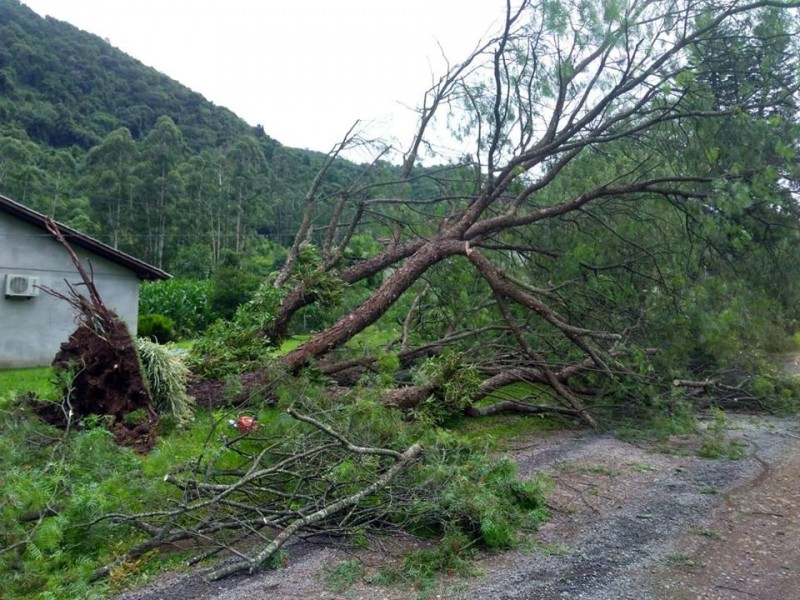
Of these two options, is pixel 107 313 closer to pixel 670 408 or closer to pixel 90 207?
pixel 670 408

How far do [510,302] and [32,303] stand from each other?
10384 millimetres

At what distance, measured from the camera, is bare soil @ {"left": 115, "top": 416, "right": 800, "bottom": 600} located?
4059 millimetres

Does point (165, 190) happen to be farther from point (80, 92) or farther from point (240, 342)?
point (80, 92)

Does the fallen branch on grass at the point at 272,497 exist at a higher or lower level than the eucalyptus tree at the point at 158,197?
lower

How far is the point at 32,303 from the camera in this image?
48.6 ft

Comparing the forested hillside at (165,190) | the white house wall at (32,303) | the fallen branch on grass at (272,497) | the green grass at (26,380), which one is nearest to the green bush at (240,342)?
the fallen branch on grass at (272,497)

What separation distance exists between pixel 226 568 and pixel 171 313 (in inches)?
807

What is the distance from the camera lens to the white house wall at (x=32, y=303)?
47.3ft

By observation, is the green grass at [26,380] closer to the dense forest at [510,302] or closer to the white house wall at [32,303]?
the white house wall at [32,303]

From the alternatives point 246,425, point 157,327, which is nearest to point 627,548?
point 246,425

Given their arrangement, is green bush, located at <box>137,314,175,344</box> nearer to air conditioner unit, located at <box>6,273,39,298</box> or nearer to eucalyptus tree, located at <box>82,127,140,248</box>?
air conditioner unit, located at <box>6,273,39,298</box>

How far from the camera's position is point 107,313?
295 inches

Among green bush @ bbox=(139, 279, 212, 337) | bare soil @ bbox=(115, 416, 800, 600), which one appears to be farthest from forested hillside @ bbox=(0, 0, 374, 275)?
bare soil @ bbox=(115, 416, 800, 600)

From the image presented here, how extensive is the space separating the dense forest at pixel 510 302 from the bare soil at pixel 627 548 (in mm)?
338
